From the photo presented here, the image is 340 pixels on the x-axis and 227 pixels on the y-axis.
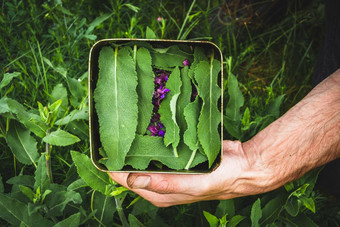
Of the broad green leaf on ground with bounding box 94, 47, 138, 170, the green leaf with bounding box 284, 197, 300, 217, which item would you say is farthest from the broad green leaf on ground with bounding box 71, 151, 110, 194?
the green leaf with bounding box 284, 197, 300, 217

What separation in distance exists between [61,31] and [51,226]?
1.00 m

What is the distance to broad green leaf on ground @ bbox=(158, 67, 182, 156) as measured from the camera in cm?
89

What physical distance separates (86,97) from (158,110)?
480mm

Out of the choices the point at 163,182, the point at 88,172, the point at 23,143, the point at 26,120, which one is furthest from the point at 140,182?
the point at 23,143

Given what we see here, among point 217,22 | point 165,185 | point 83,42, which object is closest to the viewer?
point 165,185

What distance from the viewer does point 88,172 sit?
109 cm

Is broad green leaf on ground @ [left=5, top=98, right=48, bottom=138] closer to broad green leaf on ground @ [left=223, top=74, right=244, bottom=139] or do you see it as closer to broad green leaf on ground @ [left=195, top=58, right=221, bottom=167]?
broad green leaf on ground @ [left=195, top=58, right=221, bottom=167]

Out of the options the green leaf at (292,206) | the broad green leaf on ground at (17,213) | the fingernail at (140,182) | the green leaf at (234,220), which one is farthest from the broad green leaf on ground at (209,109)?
the broad green leaf on ground at (17,213)

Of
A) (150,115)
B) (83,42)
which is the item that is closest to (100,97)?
(150,115)

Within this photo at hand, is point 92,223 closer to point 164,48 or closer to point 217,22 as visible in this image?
point 164,48

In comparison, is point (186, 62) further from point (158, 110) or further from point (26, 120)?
point (26, 120)

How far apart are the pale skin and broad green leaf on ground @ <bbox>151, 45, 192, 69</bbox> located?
1.24 ft

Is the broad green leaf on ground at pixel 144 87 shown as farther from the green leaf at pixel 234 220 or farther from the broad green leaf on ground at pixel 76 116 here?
the green leaf at pixel 234 220

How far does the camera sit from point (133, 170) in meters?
0.87
